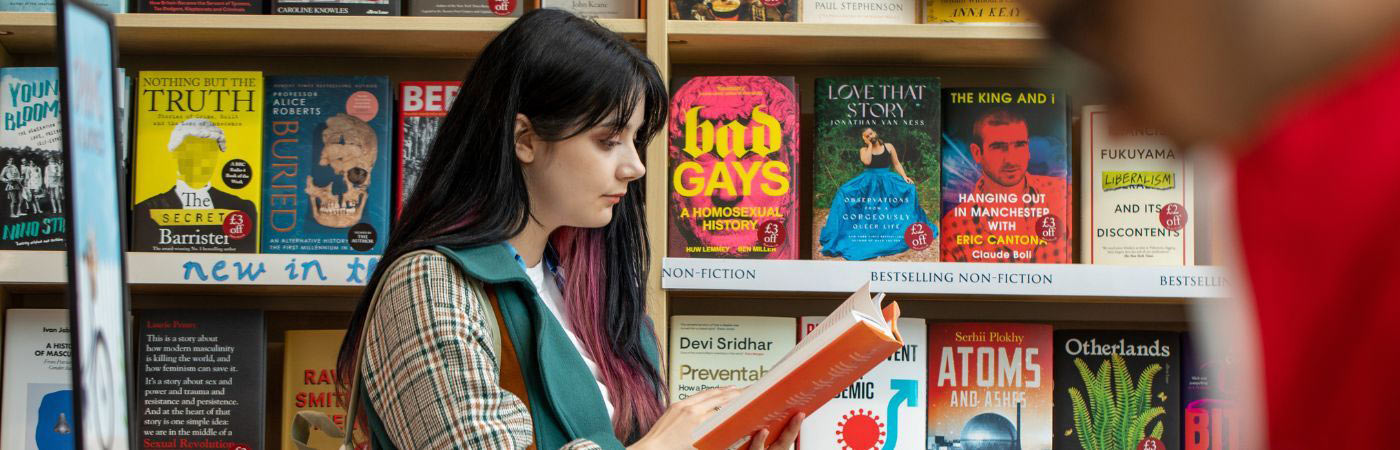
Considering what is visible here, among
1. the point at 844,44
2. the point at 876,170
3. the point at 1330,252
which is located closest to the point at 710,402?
the point at 876,170

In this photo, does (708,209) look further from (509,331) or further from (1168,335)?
(1168,335)

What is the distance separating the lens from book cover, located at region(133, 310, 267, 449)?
184cm

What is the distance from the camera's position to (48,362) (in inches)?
73.6

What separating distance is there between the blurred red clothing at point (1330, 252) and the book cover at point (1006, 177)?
160 cm

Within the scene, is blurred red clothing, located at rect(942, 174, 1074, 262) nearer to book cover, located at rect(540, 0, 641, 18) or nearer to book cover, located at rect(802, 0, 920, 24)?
book cover, located at rect(802, 0, 920, 24)

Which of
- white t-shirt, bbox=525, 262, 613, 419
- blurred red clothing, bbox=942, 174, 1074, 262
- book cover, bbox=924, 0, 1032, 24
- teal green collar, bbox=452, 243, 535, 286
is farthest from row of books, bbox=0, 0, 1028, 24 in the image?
teal green collar, bbox=452, 243, 535, 286

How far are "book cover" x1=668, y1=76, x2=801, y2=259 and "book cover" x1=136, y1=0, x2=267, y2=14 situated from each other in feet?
2.14

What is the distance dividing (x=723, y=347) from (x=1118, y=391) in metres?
0.60

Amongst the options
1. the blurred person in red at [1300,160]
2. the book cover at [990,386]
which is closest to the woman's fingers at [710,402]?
the book cover at [990,386]

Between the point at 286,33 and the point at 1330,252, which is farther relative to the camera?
the point at 286,33

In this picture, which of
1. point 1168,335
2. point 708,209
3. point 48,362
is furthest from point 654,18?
point 48,362

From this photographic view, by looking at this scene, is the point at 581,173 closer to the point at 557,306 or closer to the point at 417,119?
the point at 557,306

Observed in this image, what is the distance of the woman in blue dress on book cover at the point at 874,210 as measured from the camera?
5.96 feet

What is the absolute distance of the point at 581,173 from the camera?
1.40 m
